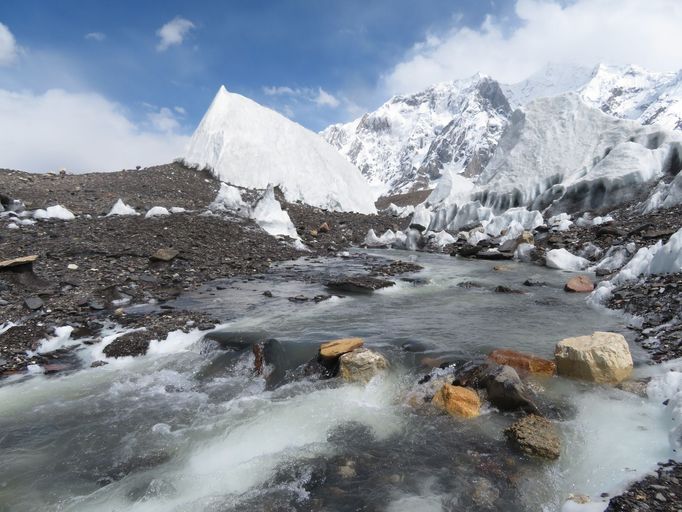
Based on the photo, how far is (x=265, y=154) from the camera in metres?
28.8

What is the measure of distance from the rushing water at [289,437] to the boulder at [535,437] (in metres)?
0.11

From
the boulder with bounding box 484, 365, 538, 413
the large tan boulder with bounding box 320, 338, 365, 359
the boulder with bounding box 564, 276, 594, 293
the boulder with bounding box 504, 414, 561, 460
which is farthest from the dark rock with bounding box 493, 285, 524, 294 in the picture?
the boulder with bounding box 504, 414, 561, 460

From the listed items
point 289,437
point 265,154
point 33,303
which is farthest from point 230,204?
point 289,437

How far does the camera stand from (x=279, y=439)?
193 inches

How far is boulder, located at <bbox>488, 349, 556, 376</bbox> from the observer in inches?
239

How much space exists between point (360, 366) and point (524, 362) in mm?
2222

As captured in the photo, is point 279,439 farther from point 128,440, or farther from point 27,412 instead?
point 27,412

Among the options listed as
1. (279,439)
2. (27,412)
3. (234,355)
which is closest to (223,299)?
(234,355)

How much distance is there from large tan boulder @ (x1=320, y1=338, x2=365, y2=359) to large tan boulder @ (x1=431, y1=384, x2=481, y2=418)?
1573mm

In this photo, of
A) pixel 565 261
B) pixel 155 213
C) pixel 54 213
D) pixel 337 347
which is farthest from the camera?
pixel 155 213

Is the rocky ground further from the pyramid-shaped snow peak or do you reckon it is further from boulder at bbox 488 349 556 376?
boulder at bbox 488 349 556 376

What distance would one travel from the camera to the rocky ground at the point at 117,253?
327 inches

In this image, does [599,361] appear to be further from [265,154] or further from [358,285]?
[265,154]

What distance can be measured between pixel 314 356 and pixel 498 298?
5696mm
